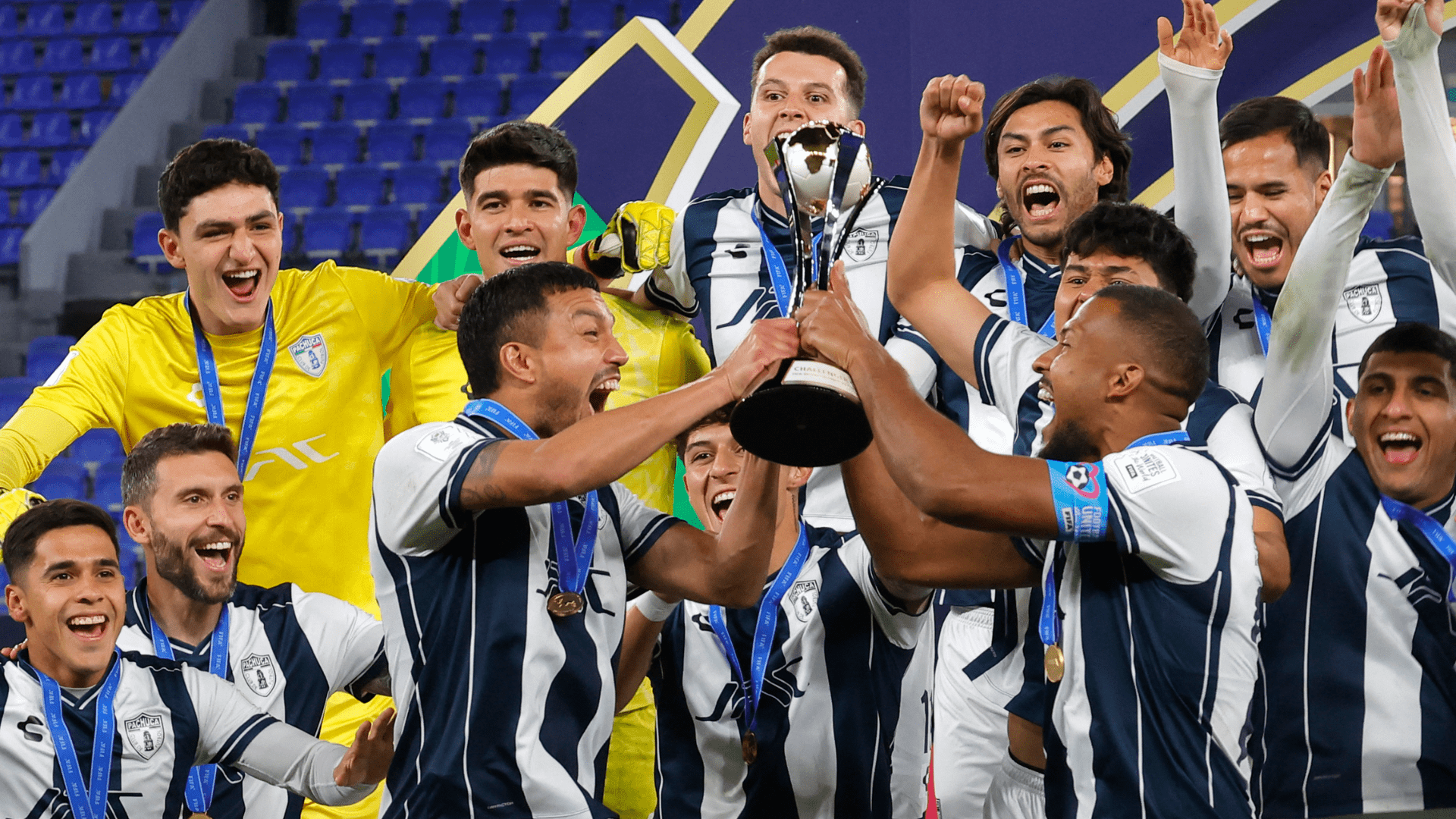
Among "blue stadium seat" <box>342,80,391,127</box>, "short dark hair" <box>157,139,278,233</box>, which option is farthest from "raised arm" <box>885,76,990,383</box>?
"blue stadium seat" <box>342,80,391,127</box>

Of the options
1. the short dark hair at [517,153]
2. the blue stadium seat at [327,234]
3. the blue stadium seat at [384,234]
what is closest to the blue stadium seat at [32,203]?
the blue stadium seat at [327,234]

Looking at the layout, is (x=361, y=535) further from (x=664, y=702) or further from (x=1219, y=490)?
(x=1219, y=490)

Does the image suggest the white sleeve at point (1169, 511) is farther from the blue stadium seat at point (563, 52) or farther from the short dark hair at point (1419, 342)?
the blue stadium seat at point (563, 52)

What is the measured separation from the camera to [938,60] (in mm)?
5375

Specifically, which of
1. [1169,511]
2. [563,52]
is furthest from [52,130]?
[1169,511]

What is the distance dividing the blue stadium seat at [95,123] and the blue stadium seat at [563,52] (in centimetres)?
344

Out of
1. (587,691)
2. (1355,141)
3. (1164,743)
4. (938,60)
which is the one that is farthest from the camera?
(938,60)

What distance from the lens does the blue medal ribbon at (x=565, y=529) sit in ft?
8.18

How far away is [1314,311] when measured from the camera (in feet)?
9.58

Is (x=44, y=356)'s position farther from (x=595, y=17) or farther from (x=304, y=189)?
(x=595, y=17)

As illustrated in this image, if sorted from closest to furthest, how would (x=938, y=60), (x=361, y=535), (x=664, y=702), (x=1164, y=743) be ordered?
(x=1164, y=743) < (x=664, y=702) < (x=361, y=535) < (x=938, y=60)

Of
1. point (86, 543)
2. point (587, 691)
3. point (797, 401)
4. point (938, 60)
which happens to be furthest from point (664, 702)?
point (938, 60)

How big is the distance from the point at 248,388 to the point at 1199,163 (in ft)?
8.18

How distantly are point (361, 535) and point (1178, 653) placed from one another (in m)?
2.44
